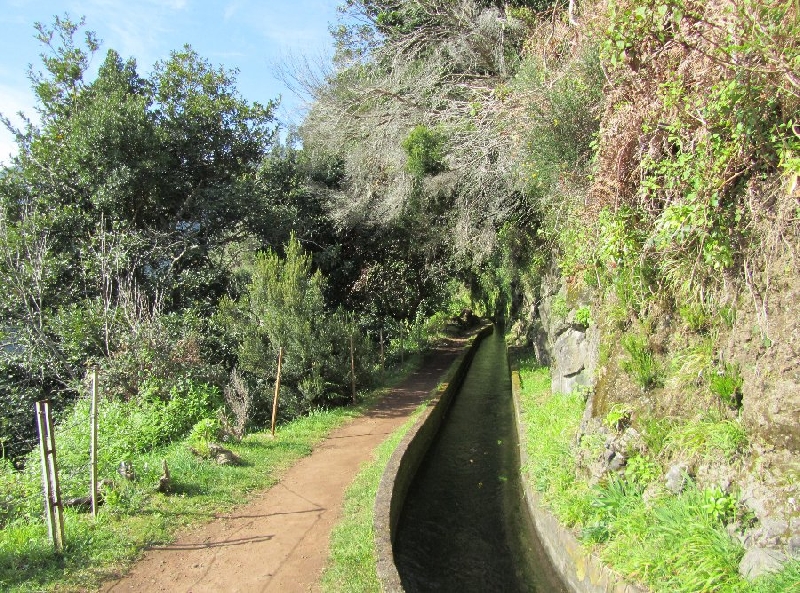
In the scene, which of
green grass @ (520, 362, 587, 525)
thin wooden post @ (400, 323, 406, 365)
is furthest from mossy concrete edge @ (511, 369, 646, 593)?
thin wooden post @ (400, 323, 406, 365)

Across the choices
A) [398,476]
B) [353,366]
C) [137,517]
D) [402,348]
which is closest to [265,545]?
[137,517]

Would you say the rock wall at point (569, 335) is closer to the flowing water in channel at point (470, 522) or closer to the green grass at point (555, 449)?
the green grass at point (555, 449)

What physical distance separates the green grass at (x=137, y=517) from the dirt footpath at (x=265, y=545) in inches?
9.3

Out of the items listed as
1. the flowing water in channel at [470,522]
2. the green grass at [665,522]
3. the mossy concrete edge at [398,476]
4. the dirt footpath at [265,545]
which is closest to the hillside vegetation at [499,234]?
the green grass at [665,522]

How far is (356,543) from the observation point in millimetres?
5863

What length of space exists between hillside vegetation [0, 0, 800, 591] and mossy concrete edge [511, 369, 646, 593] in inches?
5.8

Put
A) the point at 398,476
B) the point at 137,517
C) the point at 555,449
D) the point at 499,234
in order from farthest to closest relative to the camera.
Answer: the point at 499,234, the point at 398,476, the point at 555,449, the point at 137,517

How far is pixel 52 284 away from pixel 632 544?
534 inches

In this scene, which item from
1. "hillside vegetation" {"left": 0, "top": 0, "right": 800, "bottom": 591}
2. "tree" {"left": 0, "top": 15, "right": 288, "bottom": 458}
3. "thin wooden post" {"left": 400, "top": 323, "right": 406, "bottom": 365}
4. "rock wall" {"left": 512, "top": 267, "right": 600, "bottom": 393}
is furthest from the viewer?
"thin wooden post" {"left": 400, "top": 323, "right": 406, "bottom": 365}

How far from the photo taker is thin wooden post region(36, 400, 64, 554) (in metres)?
5.35

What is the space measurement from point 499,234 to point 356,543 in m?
9.96

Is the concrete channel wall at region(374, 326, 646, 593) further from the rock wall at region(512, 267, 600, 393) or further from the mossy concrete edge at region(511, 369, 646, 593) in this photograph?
the rock wall at region(512, 267, 600, 393)

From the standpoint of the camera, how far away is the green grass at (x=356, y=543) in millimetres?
5145

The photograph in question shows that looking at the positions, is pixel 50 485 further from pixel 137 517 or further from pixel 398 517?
pixel 398 517
